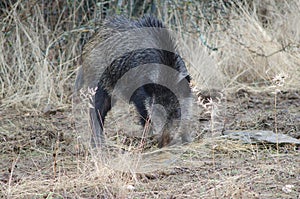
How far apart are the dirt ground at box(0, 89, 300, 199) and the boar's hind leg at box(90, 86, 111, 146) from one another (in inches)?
8.2

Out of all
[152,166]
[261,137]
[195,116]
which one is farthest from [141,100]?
[261,137]

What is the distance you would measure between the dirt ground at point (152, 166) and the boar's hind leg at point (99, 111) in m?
0.21

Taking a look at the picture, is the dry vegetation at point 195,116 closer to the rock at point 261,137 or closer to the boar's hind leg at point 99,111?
the rock at point 261,137

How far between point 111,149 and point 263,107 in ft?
7.65

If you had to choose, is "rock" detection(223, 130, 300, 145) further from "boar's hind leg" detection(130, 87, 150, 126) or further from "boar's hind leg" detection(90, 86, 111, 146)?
"boar's hind leg" detection(90, 86, 111, 146)

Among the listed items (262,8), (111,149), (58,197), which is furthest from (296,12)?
(58,197)

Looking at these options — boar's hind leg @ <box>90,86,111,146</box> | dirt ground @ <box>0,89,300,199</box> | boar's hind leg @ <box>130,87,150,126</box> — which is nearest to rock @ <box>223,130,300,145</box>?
dirt ground @ <box>0,89,300,199</box>

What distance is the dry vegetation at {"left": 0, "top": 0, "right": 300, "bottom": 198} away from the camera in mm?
3551

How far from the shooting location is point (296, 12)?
8.08m

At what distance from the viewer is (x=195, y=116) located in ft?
16.9

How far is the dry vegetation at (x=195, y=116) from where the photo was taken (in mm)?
3551

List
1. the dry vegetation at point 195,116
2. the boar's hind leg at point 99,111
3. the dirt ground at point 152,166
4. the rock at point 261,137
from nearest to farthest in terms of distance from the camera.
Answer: the dirt ground at point 152,166, the dry vegetation at point 195,116, the rock at point 261,137, the boar's hind leg at point 99,111

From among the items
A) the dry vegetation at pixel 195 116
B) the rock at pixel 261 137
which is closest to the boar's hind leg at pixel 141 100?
the dry vegetation at pixel 195 116

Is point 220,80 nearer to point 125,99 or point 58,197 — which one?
point 125,99
